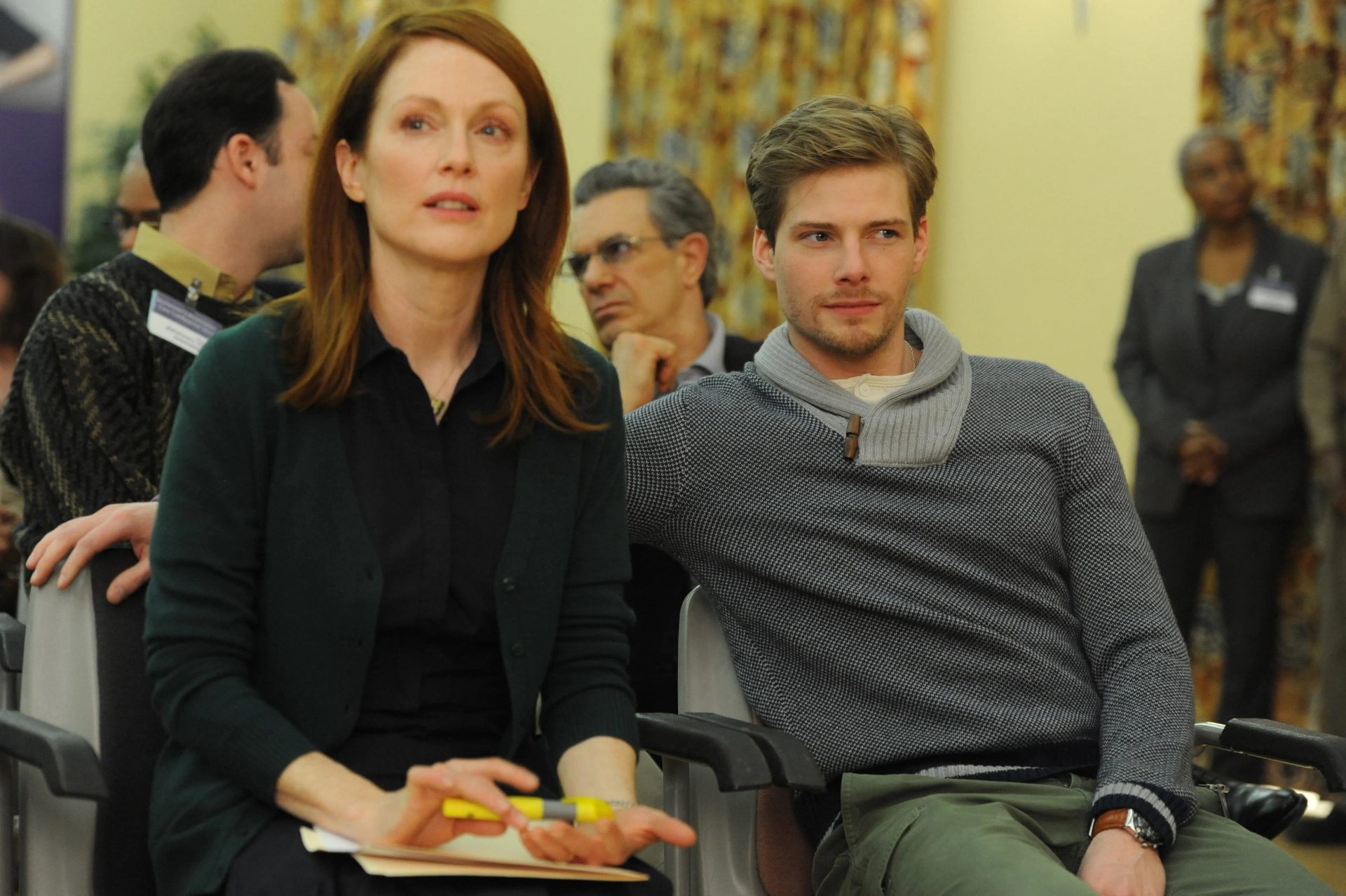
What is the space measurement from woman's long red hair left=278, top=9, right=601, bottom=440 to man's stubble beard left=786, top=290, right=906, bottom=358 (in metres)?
0.48

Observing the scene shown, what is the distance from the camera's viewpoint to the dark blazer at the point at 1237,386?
450 cm

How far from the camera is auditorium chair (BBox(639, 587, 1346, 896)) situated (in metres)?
1.83

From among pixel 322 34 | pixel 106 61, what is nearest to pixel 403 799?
pixel 322 34

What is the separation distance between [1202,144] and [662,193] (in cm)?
214

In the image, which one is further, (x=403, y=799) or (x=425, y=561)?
(x=425, y=561)

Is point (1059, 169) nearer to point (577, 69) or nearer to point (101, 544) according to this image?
point (577, 69)

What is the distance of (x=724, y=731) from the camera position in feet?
5.75

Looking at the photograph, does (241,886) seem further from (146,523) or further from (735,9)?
(735,9)

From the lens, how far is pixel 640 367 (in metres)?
2.71

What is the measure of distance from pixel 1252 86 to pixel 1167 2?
0.47 metres

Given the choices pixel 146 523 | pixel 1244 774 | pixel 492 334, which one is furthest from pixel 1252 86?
pixel 146 523

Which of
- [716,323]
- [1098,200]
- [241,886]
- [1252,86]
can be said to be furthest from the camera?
[1098,200]

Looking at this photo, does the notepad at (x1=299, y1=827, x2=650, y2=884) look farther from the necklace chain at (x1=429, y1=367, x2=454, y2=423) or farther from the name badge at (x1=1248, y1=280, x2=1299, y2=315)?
the name badge at (x1=1248, y1=280, x2=1299, y2=315)

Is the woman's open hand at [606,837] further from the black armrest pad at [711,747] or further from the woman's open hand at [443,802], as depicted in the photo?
the black armrest pad at [711,747]
